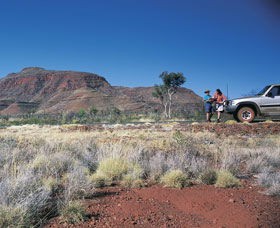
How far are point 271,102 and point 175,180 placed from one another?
1115cm

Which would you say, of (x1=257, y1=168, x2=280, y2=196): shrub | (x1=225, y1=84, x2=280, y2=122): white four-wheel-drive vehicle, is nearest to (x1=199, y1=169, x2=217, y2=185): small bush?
(x1=257, y1=168, x2=280, y2=196): shrub

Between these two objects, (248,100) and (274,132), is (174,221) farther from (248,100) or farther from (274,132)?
(248,100)

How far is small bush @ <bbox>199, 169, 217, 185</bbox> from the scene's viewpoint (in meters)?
5.39

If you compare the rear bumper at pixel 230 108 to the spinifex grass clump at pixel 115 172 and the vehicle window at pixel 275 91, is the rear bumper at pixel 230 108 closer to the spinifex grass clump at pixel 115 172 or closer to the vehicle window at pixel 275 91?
the vehicle window at pixel 275 91

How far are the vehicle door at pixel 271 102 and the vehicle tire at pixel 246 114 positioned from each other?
72cm

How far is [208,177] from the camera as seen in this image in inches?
214

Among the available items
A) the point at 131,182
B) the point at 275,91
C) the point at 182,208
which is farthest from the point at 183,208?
the point at 275,91

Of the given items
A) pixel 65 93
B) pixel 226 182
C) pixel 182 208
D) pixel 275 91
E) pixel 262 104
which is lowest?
pixel 182 208

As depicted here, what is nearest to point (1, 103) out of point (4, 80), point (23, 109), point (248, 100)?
point (23, 109)

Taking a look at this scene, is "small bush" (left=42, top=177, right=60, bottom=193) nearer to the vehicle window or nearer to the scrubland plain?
the scrubland plain

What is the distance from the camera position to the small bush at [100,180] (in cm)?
519

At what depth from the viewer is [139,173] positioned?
5.53m

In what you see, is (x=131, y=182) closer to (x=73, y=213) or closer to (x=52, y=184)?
(x=52, y=184)

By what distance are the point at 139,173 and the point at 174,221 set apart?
1.99 meters
